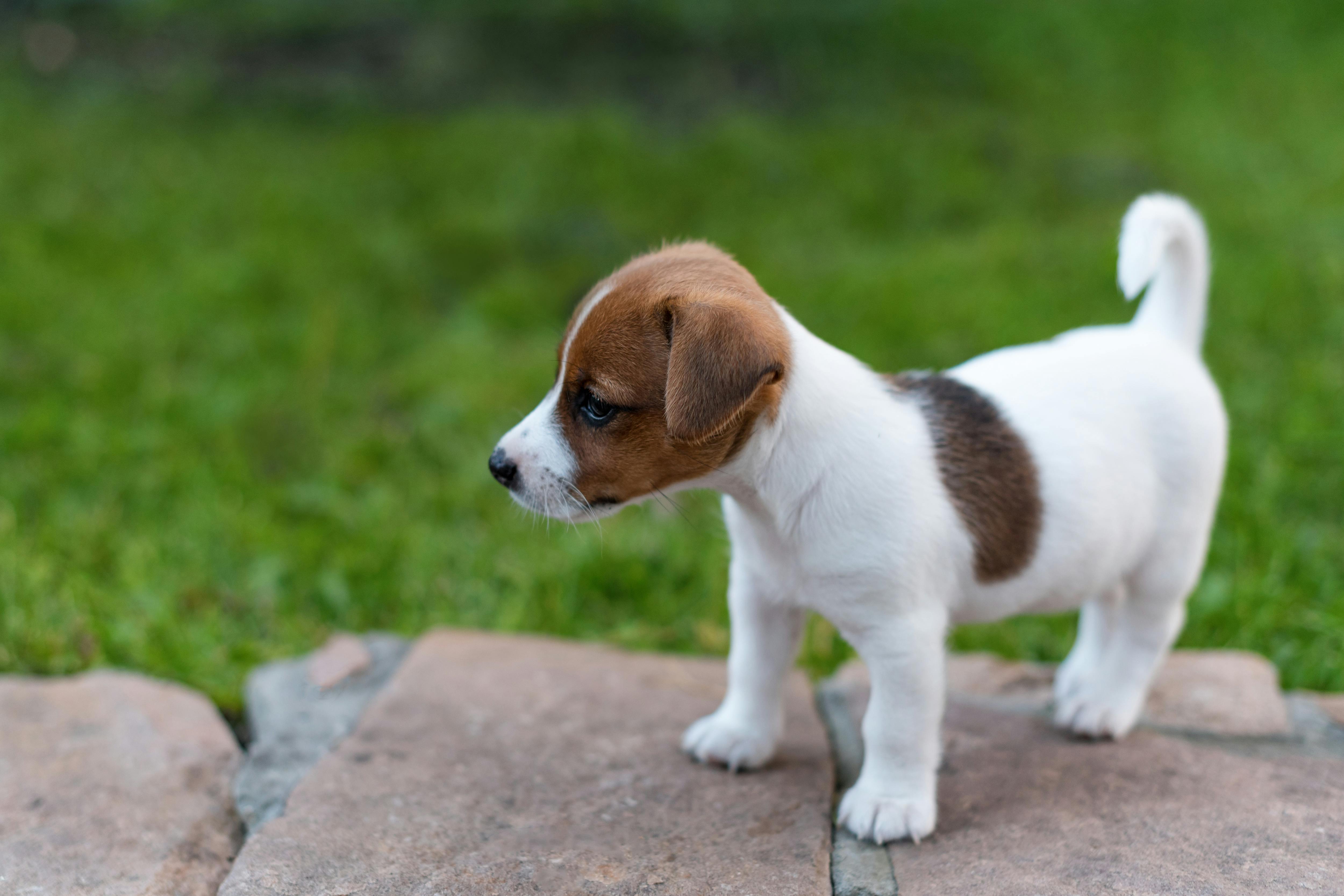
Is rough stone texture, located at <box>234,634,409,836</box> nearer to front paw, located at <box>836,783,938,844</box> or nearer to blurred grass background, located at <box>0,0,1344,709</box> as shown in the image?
blurred grass background, located at <box>0,0,1344,709</box>

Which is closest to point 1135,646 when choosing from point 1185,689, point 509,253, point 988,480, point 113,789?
point 1185,689

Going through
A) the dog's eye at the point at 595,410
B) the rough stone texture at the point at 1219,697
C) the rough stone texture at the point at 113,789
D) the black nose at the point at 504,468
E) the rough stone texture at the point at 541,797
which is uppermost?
the dog's eye at the point at 595,410

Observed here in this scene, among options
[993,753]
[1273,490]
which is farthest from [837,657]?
[1273,490]

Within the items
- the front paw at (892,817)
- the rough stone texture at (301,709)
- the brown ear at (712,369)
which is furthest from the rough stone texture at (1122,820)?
the rough stone texture at (301,709)

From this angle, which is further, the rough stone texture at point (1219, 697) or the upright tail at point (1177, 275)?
the rough stone texture at point (1219, 697)

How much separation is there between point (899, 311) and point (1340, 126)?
5.29m

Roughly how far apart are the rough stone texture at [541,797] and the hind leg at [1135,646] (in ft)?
2.53

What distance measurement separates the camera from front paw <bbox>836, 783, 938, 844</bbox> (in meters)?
2.84

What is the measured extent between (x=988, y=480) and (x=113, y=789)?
242 cm

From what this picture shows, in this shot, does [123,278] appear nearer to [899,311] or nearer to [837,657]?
[899,311]

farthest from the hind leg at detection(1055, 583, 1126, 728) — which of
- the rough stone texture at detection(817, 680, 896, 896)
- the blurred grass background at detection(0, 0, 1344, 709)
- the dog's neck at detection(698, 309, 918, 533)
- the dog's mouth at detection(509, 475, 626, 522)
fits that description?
the dog's mouth at detection(509, 475, 626, 522)

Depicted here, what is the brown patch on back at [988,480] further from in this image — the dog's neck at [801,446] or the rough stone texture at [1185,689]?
the rough stone texture at [1185,689]

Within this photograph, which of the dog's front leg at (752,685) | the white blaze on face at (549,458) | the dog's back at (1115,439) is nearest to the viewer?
the white blaze on face at (549,458)

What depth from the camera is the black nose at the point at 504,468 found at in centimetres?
271
